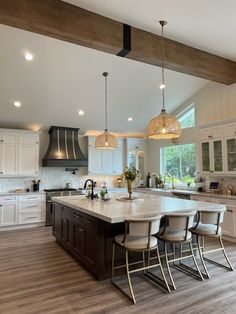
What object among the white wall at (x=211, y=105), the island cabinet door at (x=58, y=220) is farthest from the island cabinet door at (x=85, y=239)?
the white wall at (x=211, y=105)

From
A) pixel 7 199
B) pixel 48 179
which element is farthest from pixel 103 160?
pixel 7 199

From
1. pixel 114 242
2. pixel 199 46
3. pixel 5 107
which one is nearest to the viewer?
pixel 114 242

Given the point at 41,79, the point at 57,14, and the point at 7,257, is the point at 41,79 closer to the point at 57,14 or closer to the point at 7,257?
the point at 57,14

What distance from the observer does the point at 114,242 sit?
3.19 metres

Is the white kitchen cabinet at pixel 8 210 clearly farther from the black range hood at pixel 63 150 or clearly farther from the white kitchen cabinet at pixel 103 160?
the white kitchen cabinet at pixel 103 160

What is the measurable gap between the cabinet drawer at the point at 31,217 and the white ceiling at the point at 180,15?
502 centimetres

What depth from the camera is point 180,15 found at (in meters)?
3.49

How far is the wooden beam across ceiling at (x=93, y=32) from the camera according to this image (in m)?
3.10

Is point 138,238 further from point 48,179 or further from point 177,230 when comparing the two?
point 48,179

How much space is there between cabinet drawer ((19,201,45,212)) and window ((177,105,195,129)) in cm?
473

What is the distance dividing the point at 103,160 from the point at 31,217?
9.11 ft

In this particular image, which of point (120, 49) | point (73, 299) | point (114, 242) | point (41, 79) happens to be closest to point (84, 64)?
point (41, 79)

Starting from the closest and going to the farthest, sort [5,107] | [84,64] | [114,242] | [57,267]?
[114,242]
[57,267]
[84,64]
[5,107]

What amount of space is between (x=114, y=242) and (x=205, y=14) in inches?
135
